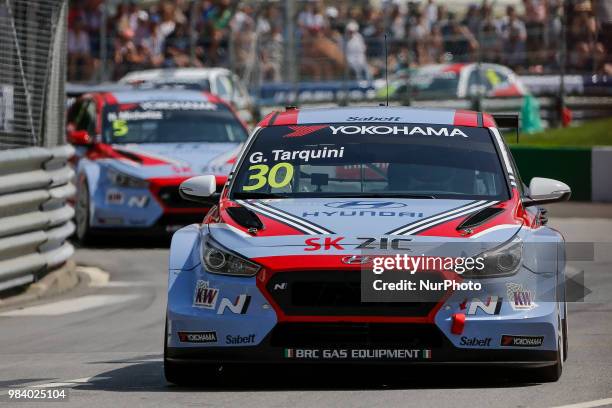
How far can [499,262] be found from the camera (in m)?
7.37

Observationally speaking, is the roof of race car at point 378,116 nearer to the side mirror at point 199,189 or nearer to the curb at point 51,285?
the side mirror at point 199,189

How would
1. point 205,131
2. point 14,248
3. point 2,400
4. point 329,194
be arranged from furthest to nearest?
1. point 205,131
2. point 14,248
3. point 329,194
4. point 2,400

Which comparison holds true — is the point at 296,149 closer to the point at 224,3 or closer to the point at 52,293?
the point at 52,293

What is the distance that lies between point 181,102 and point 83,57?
11.1 m

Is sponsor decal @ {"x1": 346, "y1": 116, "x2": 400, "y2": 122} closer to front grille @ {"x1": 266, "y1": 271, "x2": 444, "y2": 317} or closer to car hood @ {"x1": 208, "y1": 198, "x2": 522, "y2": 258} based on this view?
car hood @ {"x1": 208, "y1": 198, "x2": 522, "y2": 258}

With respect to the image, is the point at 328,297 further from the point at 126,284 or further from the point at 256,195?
the point at 126,284

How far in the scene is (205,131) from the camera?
1834 centimetres

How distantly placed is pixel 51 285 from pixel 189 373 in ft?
19.5

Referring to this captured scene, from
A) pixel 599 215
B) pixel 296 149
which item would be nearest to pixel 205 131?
pixel 599 215

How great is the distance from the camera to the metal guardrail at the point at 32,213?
40.5ft

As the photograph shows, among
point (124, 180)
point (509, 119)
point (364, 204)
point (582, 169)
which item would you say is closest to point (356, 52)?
point (582, 169)

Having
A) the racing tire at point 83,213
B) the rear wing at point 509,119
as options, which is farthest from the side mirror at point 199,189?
the racing tire at point 83,213

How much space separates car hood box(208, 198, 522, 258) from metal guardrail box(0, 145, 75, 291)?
476 cm

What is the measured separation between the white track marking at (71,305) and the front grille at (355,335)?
16.7ft
